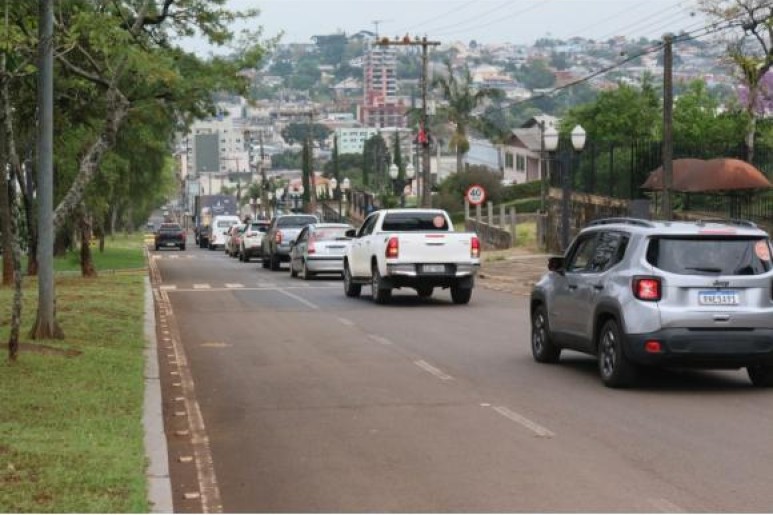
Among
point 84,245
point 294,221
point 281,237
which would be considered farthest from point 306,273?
point 294,221

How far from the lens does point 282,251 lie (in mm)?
44344

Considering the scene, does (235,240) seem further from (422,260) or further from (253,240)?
(422,260)

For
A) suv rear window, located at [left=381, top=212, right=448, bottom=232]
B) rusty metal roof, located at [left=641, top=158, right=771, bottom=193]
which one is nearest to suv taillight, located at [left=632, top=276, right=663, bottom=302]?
suv rear window, located at [left=381, top=212, right=448, bottom=232]

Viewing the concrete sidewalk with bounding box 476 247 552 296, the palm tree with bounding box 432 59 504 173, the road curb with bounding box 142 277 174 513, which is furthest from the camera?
the palm tree with bounding box 432 59 504 173

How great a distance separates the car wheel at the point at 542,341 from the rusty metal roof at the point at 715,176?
21.3 m

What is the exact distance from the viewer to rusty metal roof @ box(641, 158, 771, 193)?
3694 cm

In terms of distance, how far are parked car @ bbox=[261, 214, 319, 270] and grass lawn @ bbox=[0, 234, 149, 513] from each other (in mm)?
22525

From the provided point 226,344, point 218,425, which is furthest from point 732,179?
point 218,425

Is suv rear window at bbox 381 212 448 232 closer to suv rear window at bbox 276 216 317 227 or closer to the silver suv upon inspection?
the silver suv

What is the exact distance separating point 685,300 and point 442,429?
3421mm

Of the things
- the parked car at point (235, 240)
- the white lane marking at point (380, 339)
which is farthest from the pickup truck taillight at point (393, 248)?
the parked car at point (235, 240)

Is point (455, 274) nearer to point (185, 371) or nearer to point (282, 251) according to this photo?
point (185, 371)

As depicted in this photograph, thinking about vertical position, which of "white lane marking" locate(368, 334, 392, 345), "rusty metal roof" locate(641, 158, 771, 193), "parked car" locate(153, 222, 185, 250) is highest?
"rusty metal roof" locate(641, 158, 771, 193)

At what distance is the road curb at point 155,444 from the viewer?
329 inches
